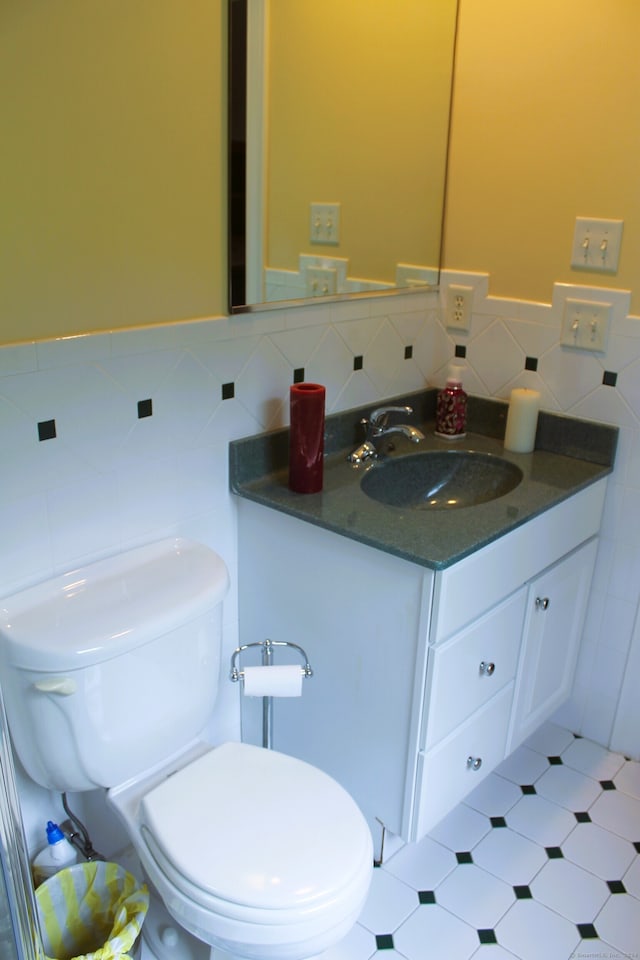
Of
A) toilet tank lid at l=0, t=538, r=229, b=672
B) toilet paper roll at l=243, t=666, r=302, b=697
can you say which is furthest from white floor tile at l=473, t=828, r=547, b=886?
toilet tank lid at l=0, t=538, r=229, b=672

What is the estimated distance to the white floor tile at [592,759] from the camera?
2.14 meters

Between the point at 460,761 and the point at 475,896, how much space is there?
29cm

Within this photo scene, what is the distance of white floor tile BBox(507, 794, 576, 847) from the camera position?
1.94 metres

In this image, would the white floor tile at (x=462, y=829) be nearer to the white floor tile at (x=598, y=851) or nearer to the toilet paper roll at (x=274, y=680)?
the white floor tile at (x=598, y=851)

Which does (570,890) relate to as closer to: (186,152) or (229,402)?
(229,402)

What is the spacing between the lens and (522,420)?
6.70ft

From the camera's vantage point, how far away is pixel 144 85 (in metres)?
1.40

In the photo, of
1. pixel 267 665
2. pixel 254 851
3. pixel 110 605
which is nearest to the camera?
pixel 254 851

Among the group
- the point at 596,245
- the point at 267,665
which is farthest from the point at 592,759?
the point at 596,245

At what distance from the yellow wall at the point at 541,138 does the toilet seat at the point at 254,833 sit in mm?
1277

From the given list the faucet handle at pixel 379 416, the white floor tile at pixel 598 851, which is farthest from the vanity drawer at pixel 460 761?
the faucet handle at pixel 379 416

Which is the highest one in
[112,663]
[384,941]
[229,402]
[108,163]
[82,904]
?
[108,163]

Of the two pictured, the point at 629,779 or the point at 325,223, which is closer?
the point at 325,223

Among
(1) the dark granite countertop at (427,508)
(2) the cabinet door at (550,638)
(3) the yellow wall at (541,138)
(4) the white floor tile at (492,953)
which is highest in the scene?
(3) the yellow wall at (541,138)
